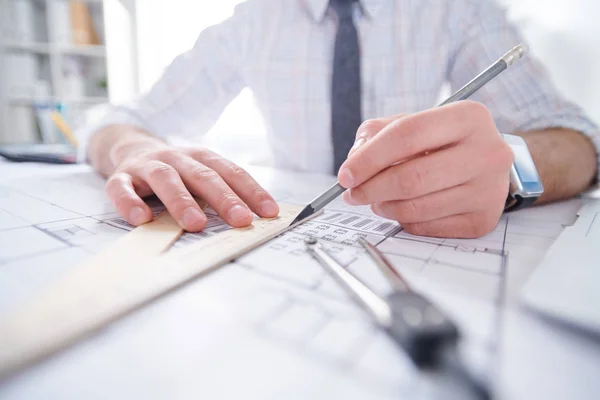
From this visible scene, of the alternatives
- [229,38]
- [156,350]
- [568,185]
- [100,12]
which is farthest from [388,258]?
[100,12]

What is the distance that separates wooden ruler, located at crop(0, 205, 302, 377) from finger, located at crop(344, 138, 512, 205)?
0.38 feet

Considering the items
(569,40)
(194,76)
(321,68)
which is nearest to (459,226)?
(321,68)

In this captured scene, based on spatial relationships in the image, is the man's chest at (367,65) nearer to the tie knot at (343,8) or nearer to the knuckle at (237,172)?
A: the tie knot at (343,8)

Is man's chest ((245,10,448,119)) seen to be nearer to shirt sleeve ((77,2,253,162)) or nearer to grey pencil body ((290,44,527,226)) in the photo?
shirt sleeve ((77,2,253,162))

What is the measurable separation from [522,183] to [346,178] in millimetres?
239

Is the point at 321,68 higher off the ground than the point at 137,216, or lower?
higher

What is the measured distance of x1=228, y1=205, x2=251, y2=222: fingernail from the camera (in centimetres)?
36

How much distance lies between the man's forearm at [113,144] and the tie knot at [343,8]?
482mm

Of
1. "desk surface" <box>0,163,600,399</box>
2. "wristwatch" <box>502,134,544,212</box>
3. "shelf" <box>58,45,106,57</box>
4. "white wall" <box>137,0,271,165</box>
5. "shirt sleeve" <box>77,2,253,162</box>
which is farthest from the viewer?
"shelf" <box>58,45,106,57</box>

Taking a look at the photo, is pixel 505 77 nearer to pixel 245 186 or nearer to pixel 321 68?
pixel 321 68

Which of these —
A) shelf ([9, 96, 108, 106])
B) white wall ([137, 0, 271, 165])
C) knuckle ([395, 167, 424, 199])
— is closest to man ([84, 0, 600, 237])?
knuckle ([395, 167, 424, 199])

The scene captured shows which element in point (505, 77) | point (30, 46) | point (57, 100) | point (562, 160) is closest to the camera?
point (562, 160)

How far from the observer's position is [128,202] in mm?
387

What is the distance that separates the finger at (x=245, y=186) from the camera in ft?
1.33
